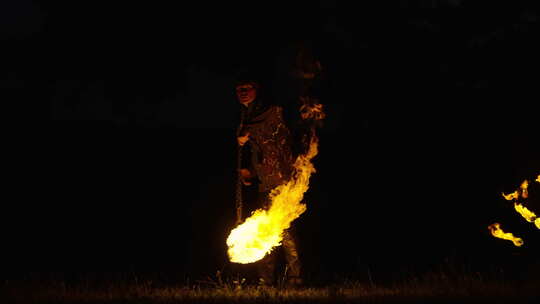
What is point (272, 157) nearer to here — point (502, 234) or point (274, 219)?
point (274, 219)

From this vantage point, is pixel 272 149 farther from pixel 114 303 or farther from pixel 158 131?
pixel 158 131

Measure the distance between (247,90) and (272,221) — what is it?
1.62 metres

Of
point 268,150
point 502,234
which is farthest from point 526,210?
point 268,150

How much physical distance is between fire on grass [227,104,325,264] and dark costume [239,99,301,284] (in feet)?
0.42

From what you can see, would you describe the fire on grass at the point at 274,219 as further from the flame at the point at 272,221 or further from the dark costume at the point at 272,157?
the dark costume at the point at 272,157

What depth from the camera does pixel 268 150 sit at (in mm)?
9664

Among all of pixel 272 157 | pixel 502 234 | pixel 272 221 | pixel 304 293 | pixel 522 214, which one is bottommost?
pixel 304 293

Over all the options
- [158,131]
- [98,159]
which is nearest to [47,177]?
[98,159]

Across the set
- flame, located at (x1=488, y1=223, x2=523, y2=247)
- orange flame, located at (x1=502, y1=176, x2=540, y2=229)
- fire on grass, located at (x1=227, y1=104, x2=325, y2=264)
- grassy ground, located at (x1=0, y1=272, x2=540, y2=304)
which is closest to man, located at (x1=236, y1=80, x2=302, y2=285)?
fire on grass, located at (x1=227, y1=104, x2=325, y2=264)

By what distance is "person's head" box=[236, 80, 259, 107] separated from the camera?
963 cm

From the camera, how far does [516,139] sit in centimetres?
1477

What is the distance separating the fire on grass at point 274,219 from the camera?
9.20 m

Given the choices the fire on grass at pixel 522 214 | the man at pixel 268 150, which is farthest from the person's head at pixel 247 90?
the fire on grass at pixel 522 214

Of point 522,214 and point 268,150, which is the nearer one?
point 268,150
